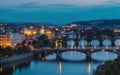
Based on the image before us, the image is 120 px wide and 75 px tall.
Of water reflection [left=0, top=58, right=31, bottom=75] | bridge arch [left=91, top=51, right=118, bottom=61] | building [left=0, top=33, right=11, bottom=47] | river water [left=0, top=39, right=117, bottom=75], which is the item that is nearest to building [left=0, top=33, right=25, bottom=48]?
building [left=0, top=33, right=11, bottom=47]

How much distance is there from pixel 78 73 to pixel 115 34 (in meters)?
37.8

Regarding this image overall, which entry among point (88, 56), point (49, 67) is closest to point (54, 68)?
point (49, 67)

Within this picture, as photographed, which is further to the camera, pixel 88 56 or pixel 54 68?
pixel 88 56

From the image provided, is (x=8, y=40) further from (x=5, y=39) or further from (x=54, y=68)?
(x=54, y=68)

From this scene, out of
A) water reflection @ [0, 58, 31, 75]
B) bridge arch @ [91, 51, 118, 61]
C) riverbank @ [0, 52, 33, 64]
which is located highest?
riverbank @ [0, 52, 33, 64]

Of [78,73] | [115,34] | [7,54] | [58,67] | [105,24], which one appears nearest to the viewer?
[78,73]

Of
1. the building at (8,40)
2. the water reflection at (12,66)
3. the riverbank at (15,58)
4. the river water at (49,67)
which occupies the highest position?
the building at (8,40)

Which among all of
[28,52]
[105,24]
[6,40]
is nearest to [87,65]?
→ [28,52]

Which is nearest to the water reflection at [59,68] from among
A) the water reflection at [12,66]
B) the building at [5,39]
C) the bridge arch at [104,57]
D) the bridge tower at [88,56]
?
the water reflection at [12,66]

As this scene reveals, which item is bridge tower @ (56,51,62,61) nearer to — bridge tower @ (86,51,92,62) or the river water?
the river water

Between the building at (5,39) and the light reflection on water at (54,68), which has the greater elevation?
the building at (5,39)

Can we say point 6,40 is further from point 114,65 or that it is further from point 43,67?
point 114,65

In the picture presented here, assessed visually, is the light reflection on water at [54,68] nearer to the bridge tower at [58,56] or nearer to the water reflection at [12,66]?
the water reflection at [12,66]

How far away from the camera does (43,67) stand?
25891 mm
